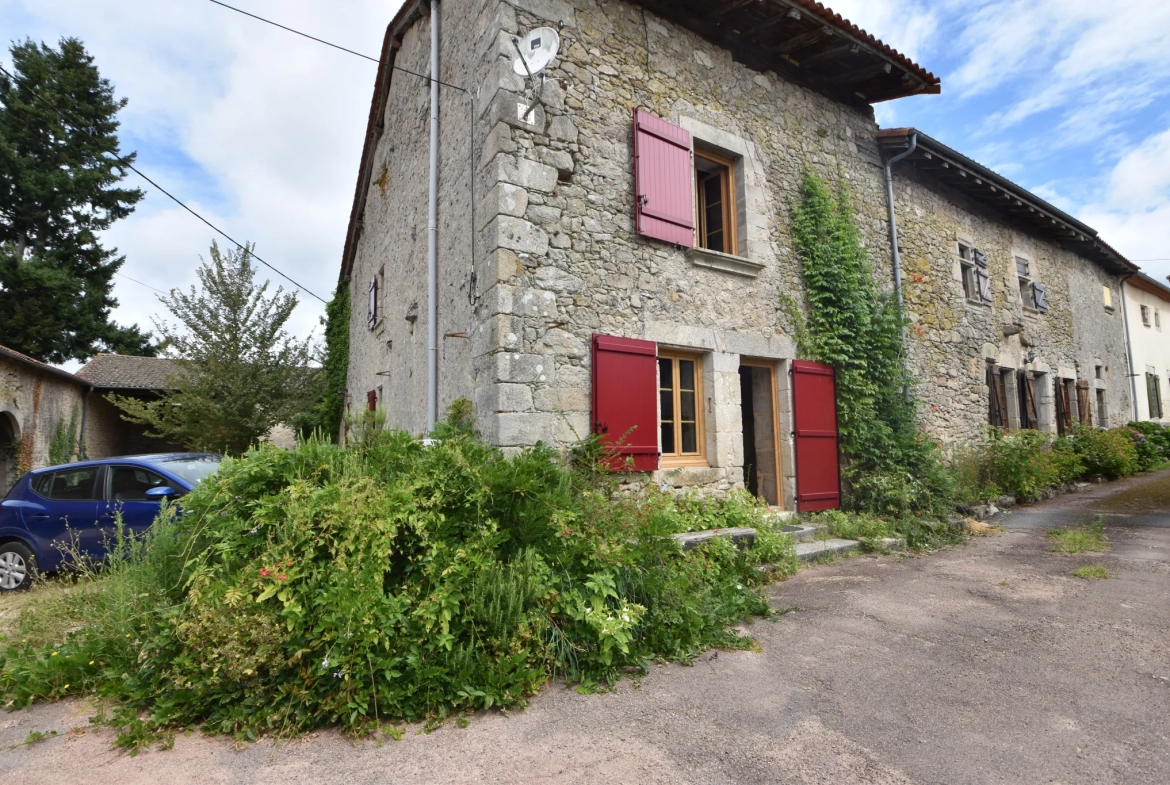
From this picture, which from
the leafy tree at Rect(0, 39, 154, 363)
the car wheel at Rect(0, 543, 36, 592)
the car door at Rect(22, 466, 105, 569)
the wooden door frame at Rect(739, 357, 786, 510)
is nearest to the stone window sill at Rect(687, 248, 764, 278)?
the wooden door frame at Rect(739, 357, 786, 510)

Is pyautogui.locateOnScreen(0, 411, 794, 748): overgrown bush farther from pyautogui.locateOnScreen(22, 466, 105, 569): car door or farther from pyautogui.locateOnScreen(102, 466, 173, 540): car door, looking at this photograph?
pyautogui.locateOnScreen(22, 466, 105, 569): car door

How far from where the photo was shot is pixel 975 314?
32.9 feet

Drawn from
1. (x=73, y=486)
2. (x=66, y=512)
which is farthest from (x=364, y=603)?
(x=73, y=486)

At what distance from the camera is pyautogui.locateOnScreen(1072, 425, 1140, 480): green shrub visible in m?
11.0

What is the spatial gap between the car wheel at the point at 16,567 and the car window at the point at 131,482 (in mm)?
902

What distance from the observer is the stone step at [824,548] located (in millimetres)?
5667

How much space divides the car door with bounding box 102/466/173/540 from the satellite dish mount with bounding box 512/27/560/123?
467cm

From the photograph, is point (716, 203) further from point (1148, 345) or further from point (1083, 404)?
point (1148, 345)

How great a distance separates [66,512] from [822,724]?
21.0ft

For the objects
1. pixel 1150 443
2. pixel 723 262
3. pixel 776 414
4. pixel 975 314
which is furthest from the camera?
pixel 1150 443

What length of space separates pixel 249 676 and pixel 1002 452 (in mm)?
9835

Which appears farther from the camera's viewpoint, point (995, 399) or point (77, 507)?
point (995, 399)

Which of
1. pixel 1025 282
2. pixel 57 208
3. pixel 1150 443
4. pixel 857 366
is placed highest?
pixel 57 208

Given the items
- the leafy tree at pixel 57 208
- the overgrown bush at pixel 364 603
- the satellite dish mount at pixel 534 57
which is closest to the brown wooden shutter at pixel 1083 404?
the overgrown bush at pixel 364 603
